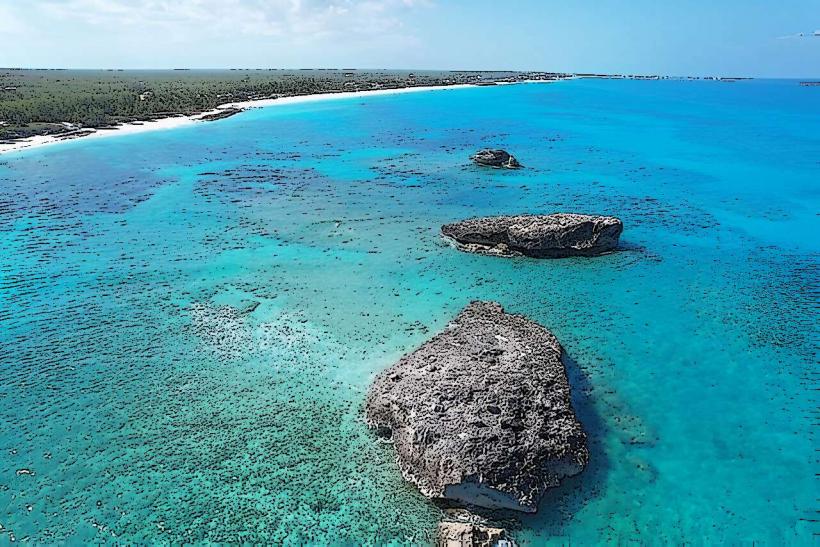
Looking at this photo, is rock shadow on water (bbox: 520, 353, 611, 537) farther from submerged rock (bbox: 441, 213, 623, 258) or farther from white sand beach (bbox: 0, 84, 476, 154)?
white sand beach (bbox: 0, 84, 476, 154)

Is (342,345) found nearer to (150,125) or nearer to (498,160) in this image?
(498,160)

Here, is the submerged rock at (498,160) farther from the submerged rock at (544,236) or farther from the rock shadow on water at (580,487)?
the rock shadow on water at (580,487)

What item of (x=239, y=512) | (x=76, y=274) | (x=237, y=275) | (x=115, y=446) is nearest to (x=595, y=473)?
(x=239, y=512)

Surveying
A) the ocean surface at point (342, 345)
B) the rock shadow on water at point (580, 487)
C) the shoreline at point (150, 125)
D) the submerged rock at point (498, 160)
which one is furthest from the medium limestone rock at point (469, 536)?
the shoreline at point (150, 125)

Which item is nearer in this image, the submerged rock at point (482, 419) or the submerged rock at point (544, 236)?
the submerged rock at point (482, 419)

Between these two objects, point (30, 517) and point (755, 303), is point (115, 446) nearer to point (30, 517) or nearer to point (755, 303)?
point (30, 517)
